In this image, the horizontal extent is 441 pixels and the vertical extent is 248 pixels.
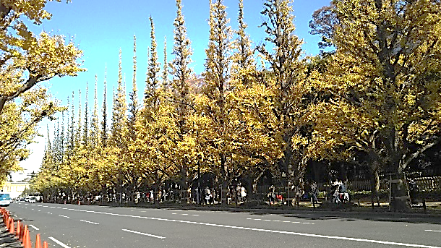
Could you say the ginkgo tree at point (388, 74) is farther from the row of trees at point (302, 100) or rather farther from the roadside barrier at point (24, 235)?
the roadside barrier at point (24, 235)

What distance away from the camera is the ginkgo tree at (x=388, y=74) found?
1741 cm

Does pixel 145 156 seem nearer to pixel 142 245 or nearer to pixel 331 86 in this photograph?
pixel 331 86

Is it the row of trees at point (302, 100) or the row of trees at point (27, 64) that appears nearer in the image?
the row of trees at point (27, 64)

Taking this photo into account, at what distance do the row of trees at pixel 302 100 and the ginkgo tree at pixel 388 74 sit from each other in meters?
0.05

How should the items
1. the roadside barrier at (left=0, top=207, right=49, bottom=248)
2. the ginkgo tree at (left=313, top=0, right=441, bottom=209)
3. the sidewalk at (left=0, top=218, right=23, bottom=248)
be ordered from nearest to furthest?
the roadside barrier at (left=0, top=207, right=49, bottom=248)
the sidewalk at (left=0, top=218, right=23, bottom=248)
the ginkgo tree at (left=313, top=0, right=441, bottom=209)

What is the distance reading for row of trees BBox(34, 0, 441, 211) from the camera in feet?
59.2

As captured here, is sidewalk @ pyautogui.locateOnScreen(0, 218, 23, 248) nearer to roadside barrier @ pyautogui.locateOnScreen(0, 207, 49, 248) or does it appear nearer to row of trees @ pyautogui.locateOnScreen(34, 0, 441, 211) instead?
roadside barrier @ pyautogui.locateOnScreen(0, 207, 49, 248)

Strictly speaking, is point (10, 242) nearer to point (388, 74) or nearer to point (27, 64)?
point (27, 64)

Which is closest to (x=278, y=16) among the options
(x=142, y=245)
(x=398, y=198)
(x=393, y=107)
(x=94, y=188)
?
(x=393, y=107)

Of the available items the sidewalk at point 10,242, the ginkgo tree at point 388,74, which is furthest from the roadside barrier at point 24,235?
the ginkgo tree at point 388,74

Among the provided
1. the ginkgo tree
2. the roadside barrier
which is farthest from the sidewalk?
the ginkgo tree

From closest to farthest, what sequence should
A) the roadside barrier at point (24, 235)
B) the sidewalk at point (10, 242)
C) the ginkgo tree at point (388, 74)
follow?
the roadside barrier at point (24, 235) → the sidewalk at point (10, 242) → the ginkgo tree at point (388, 74)

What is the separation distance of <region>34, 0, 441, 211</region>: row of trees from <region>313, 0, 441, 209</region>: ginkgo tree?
0.05 meters

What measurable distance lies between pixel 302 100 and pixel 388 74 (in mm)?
11356
